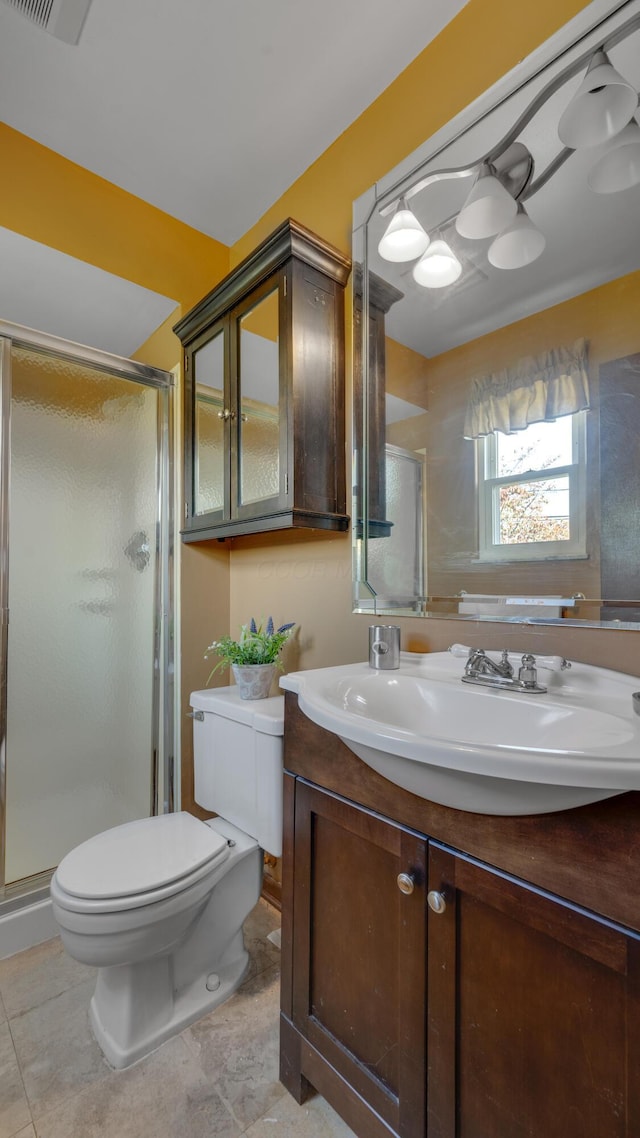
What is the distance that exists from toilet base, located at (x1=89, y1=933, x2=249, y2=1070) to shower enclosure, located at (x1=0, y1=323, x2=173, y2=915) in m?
0.58

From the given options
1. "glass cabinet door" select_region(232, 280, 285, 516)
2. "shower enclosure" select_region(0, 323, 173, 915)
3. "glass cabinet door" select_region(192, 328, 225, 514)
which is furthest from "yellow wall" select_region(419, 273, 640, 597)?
"shower enclosure" select_region(0, 323, 173, 915)

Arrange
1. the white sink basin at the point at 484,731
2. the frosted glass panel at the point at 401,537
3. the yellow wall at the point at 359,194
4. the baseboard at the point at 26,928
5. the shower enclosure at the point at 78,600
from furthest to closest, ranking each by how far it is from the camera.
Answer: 1. the shower enclosure at the point at 78,600
2. the baseboard at the point at 26,928
3. the frosted glass panel at the point at 401,537
4. the yellow wall at the point at 359,194
5. the white sink basin at the point at 484,731

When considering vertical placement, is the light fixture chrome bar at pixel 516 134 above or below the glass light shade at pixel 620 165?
above

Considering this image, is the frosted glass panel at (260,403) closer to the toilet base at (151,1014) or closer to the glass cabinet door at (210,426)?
the glass cabinet door at (210,426)

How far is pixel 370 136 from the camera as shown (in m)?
1.46

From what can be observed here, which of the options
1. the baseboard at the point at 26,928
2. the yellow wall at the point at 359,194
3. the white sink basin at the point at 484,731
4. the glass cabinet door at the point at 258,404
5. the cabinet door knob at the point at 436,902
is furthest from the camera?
the baseboard at the point at 26,928

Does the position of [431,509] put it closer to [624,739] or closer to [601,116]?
[624,739]

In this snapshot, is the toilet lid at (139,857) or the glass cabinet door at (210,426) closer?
the toilet lid at (139,857)

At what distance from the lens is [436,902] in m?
0.75

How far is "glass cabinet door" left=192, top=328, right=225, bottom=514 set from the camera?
171 cm

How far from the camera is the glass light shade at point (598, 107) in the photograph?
95 centimetres

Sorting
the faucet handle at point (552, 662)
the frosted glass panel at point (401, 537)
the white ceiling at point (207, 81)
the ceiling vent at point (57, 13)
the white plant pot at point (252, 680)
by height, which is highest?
the white ceiling at point (207, 81)

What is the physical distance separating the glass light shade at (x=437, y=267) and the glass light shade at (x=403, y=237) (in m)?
0.03

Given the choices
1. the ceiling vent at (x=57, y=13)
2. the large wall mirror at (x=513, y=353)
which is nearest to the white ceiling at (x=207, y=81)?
the ceiling vent at (x=57, y=13)
